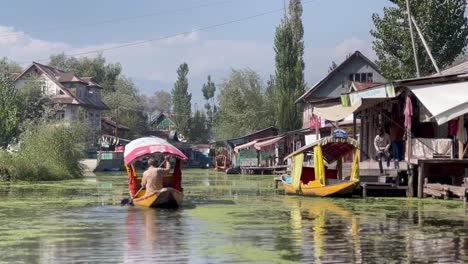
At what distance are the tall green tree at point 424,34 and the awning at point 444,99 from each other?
18969mm

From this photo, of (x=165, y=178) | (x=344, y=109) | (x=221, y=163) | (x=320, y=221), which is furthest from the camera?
(x=221, y=163)

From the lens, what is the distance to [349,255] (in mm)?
12766

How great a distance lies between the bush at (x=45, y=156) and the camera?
135 feet

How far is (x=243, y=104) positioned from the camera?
88812mm

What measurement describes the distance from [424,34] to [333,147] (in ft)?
60.5

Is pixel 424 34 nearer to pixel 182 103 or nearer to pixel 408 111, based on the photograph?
pixel 408 111

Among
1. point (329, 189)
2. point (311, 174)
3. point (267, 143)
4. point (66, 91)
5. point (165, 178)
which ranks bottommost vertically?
point (329, 189)

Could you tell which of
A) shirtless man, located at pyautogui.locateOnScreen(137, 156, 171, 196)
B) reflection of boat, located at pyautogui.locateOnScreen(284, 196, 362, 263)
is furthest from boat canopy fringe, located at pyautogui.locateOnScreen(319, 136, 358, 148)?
shirtless man, located at pyautogui.locateOnScreen(137, 156, 171, 196)

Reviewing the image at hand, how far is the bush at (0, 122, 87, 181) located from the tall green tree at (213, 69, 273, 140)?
132 ft

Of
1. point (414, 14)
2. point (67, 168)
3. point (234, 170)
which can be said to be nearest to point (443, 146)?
point (414, 14)

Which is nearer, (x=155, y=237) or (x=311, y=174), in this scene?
(x=155, y=237)

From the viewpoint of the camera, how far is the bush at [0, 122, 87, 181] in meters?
41.2

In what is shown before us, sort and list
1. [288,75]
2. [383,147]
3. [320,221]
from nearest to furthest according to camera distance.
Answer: [320,221] → [383,147] → [288,75]

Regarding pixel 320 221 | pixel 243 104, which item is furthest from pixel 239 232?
pixel 243 104
